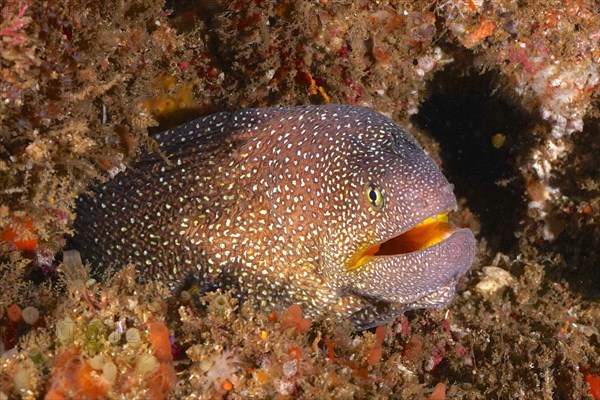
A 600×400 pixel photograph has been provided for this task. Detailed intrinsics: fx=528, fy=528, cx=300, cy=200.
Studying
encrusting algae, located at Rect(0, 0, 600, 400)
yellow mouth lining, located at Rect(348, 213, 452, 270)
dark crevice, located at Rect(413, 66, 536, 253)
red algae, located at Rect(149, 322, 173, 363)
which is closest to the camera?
red algae, located at Rect(149, 322, 173, 363)

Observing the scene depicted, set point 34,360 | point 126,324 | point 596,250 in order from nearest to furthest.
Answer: point 34,360, point 126,324, point 596,250

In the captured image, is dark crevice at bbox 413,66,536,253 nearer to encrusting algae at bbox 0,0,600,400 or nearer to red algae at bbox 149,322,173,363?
encrusting algae at bbox 0,0,600,400

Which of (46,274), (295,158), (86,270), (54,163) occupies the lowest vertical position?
(46,274)

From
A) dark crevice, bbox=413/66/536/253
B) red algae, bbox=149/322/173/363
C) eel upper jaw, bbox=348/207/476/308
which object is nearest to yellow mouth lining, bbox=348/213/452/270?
eel upper jaw, bbox=348/207/476/308

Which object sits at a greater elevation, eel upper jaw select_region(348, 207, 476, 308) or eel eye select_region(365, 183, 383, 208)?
eel eye select_region(365, 183, 383, 208)

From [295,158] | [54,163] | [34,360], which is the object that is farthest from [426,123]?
[34,360]

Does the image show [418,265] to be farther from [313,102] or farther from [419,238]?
[313,102]

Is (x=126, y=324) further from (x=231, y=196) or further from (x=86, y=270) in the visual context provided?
(x=231, y=196)

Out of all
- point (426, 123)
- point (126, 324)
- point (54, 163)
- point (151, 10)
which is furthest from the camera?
point (426, 123)
